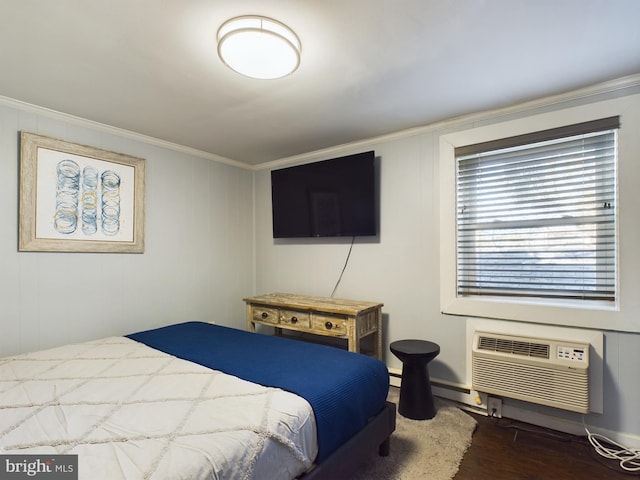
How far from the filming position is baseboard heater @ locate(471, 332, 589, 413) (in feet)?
6.97

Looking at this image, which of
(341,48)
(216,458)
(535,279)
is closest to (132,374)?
(216,458)

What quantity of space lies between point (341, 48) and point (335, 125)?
1098mm

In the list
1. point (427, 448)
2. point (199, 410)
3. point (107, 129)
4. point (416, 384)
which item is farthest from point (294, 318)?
point (107, 129)

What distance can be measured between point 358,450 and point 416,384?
98cm

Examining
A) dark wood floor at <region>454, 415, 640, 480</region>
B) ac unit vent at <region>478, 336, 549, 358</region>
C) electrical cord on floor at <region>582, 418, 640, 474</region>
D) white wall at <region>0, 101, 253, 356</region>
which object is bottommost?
dark wood floor at <region>454, 415, 640, 480</region>

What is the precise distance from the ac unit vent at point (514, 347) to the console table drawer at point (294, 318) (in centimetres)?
140

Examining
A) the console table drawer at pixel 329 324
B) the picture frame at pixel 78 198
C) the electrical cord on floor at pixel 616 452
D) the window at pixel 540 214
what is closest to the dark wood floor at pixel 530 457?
the electrical cord on floor at pixel 616 452

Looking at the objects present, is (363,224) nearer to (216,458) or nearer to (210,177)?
(210,177)

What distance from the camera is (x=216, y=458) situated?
1100mm

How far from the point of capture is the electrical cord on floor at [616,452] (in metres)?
1.92

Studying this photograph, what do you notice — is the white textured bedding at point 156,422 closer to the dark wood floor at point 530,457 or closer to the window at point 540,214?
the dark wood floor at point 530,457

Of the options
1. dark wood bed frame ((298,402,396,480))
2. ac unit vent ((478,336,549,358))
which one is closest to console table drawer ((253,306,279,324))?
dark wood bed frame ((298,402,396,480))

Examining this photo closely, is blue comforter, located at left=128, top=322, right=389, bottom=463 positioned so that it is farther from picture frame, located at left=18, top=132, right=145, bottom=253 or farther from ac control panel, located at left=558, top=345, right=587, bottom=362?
ac control panel, located at left=558, top=345, right=587, bottom=362

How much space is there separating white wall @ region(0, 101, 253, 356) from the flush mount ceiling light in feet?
5.90
